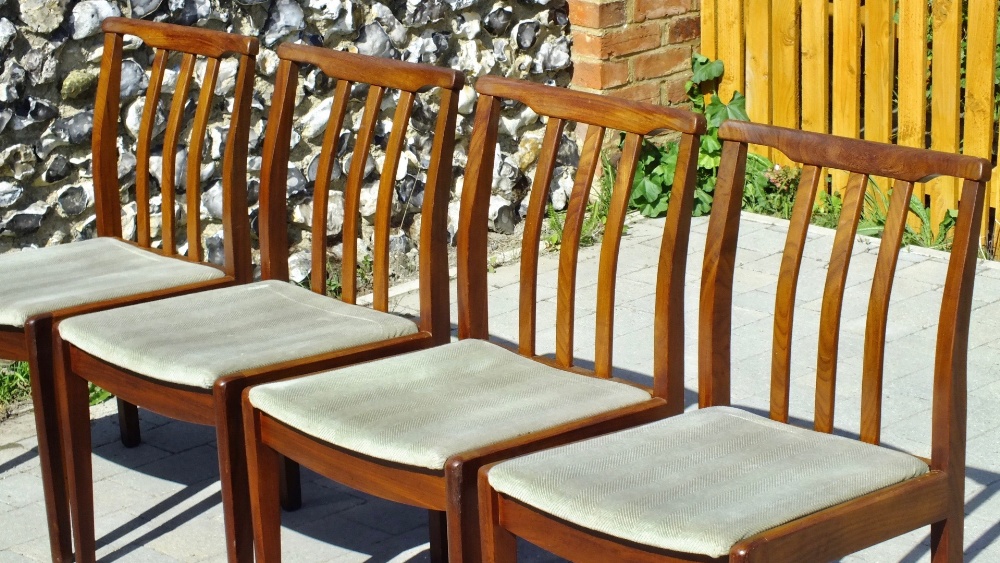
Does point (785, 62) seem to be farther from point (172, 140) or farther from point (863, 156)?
point (863, 156)

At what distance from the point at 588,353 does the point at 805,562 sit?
6.51ft

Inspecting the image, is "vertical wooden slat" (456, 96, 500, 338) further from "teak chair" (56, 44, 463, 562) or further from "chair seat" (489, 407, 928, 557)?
"chair seat" (489, 407, 928, 557)

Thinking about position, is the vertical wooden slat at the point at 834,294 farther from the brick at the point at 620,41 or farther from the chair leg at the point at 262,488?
the brick at the point at 620,41

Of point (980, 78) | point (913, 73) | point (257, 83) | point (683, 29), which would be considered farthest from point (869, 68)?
point (257, 83)

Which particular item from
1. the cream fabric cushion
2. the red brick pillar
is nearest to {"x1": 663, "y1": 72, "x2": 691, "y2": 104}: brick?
the red brick pillar

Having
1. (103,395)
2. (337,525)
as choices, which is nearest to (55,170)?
(103,395)

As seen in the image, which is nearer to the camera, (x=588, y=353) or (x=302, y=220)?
(x=588, y=353)

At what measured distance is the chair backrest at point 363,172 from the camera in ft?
8.33

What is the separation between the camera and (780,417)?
2.19 meters

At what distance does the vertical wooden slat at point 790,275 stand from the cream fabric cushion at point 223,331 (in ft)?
2.39

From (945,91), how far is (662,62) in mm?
1003

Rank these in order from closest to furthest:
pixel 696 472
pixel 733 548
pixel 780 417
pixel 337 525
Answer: pixel 733 548
pixel 696 472
pixel 780 417
pixel 337 525

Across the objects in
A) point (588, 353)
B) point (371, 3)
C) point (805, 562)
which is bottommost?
point (588, 353)

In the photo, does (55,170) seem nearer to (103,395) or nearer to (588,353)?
(103,395)
